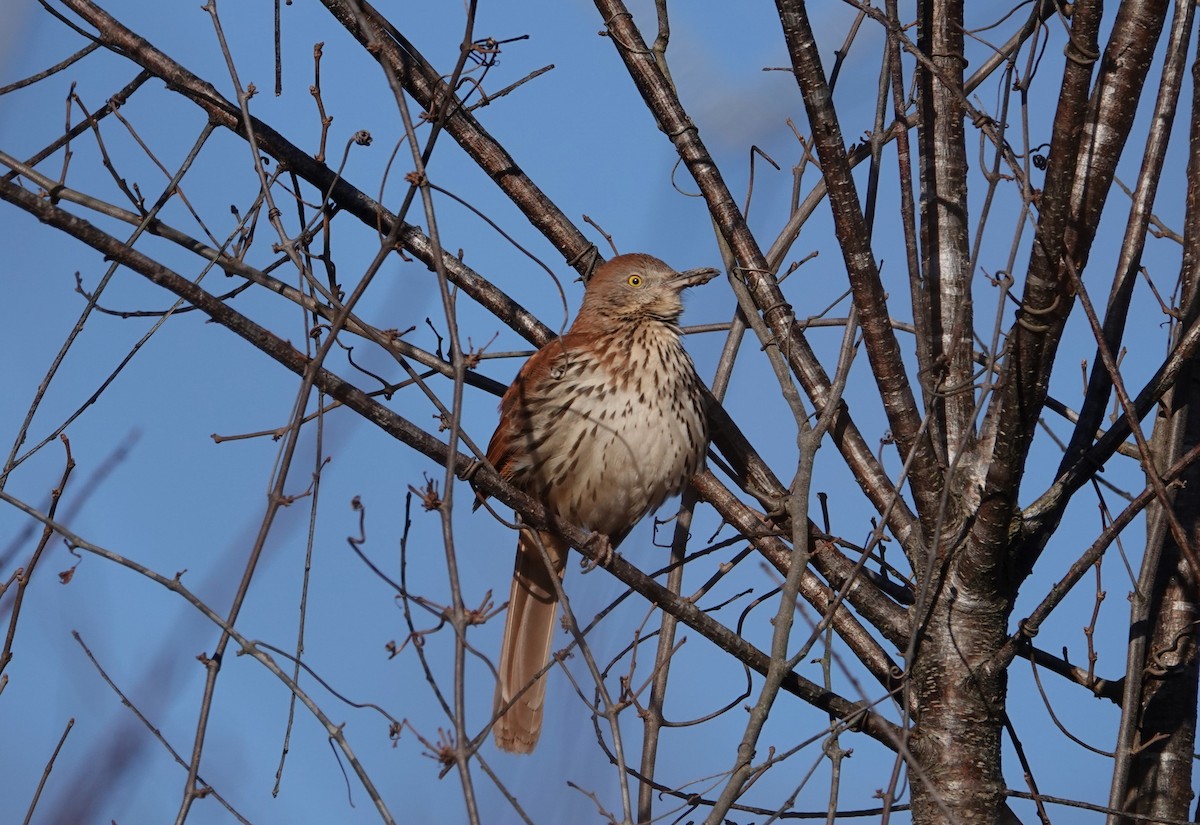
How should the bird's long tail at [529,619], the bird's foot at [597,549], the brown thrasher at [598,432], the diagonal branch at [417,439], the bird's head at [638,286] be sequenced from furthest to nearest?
the bird's head at [638,286], the bird's long tail at [529,619], the brown thrasher at [598,432], the bird's foot at [597,549], the diagonal branch at [417,439]

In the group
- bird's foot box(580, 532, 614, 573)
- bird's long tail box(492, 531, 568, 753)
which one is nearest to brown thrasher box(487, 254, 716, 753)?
bird's long tail box(492, 531, 568, 753)

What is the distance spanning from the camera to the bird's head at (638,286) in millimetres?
4938

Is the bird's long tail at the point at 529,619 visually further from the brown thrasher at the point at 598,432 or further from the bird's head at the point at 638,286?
the bird's head at the point at 638,286

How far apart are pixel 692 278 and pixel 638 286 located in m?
0.21

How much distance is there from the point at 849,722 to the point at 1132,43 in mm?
1748

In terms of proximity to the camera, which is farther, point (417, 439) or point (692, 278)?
point (692, 278)

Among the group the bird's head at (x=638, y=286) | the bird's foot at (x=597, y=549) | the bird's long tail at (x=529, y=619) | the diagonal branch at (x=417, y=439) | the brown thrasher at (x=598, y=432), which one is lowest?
the diagonal branch at (x=417, y=439)

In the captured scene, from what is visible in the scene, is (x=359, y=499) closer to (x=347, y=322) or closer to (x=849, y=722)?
(x=347, y=322)

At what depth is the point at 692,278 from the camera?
197 inches

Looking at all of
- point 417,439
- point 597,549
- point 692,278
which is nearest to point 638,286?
point 692,278

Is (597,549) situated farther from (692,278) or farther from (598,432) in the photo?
(692,278)

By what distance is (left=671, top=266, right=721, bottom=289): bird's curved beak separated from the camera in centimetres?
498

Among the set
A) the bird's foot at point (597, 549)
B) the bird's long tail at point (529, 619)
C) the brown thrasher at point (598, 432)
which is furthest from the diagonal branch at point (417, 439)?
the bird's long tail at point (529, 619)

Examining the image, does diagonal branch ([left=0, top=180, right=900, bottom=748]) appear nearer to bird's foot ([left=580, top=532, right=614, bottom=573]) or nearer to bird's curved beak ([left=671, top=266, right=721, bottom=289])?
bird's foot ([left=580, top=532, right=614, bottom=573])
